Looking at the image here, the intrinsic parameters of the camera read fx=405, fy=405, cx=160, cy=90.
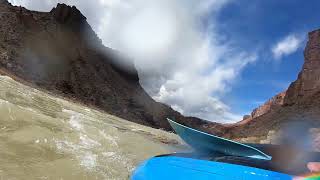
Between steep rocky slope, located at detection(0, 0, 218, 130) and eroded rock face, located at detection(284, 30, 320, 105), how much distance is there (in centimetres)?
2489

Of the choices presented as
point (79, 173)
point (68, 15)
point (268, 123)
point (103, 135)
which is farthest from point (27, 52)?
point (79, 173)

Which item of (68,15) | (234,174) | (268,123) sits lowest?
(234,174)

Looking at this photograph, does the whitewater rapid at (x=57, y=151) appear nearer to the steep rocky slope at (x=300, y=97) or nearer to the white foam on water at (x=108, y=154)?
the white foam on water at (x=108, y=154)

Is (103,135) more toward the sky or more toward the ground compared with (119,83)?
more toward the ground

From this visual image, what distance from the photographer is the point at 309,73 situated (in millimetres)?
60062

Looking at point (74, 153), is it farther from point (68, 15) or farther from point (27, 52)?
point (68, 15)

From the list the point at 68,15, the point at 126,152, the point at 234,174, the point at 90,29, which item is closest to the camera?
the point at 234,174

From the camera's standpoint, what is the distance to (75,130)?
9188 mm

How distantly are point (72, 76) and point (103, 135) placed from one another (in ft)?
164

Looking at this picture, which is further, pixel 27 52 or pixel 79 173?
pixel 27 52

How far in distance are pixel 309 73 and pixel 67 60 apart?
1412 inches

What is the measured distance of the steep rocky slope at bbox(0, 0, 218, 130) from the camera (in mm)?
51719

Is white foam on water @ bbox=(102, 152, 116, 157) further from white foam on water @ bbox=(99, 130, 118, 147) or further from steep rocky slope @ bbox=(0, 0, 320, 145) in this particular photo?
steep rocky slope @ bbox=(0, 0, 320, 145)

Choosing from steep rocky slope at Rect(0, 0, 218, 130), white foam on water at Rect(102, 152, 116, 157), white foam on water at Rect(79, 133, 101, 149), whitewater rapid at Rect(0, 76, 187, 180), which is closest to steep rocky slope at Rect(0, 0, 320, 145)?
steep rocky slope at Rect(0, 0, 218, 130)
